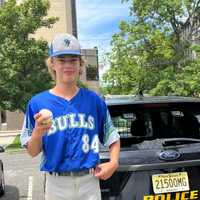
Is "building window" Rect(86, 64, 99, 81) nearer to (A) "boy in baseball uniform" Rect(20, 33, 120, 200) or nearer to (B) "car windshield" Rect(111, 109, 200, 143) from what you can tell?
(B) "car windshield" Rect(111, 109, 200, 143)

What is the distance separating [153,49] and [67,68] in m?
24.8

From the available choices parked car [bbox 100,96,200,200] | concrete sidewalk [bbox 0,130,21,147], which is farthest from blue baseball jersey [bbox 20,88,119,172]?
concrete sidewalk [bbox 0,130,21,147]

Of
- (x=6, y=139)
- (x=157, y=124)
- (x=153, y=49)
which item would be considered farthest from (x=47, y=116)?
(x=6, y=139)

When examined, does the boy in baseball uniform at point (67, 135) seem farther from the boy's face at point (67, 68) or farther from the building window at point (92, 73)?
the building window at point (92, 73)

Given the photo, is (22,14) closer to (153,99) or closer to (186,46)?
(186,46)

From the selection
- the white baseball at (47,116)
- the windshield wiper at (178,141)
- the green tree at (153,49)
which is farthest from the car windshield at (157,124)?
the green tree at (153,49)

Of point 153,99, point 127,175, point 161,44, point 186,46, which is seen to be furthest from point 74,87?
point 186,46

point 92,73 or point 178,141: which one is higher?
point 178,141

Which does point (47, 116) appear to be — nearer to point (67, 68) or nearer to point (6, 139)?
point (67, 68)

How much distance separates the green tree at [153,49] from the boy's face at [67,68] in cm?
2359

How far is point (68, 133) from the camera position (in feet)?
12.6

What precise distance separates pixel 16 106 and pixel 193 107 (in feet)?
80.8

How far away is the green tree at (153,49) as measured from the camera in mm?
27666

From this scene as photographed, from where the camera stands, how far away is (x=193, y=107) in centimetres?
566
